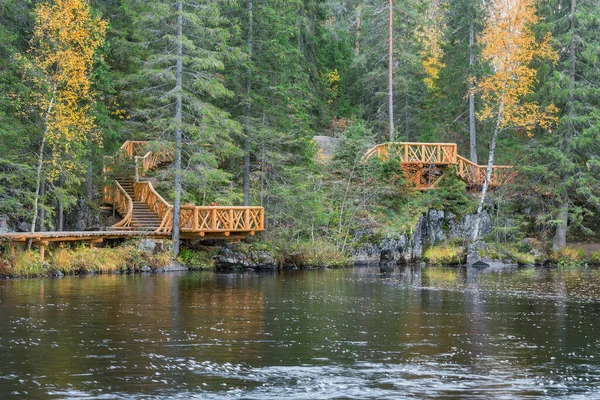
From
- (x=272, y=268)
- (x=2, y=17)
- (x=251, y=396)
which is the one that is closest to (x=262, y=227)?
(x=272, y=268)

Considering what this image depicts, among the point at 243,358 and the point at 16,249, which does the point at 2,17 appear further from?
the point at 243,358

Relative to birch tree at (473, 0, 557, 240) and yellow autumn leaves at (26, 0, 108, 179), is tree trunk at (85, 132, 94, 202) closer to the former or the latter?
yellow autumn leaves at (26, 0, 108, 179)

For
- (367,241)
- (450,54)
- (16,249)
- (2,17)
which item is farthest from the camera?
(450,54)

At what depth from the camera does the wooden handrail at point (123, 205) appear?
28.9 meters

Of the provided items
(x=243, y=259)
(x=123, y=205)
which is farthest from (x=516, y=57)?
(x=123, y=205)

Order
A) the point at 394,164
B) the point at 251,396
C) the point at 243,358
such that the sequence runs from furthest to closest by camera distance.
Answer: the point at 394,164
the point at 243,358
the point at 251,396

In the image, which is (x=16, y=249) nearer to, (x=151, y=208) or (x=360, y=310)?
(x=151, y=208)

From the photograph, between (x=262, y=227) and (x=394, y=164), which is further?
(x=394, y=164)

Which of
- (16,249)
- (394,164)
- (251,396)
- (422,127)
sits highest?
(422,127)

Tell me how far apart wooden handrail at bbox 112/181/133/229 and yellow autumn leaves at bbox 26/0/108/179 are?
3.29m

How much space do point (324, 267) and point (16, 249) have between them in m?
12.0

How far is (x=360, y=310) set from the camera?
672 inches

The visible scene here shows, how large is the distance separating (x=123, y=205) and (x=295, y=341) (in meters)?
19.3

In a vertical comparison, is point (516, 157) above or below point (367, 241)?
above
